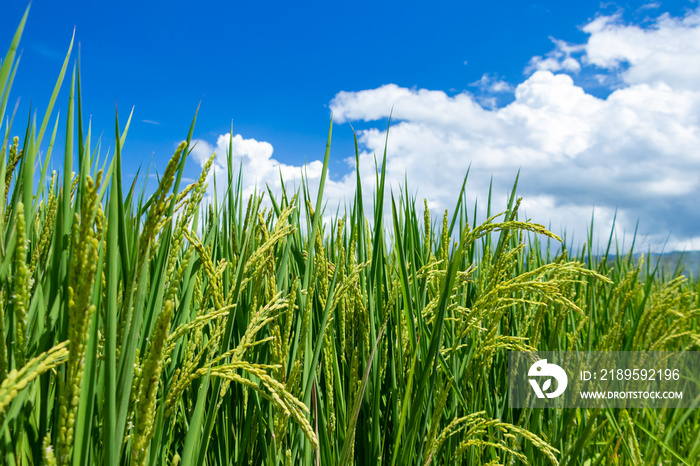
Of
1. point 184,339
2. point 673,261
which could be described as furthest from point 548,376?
point 673,261

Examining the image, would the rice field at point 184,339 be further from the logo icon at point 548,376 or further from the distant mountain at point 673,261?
the distant mountain at point 673,261

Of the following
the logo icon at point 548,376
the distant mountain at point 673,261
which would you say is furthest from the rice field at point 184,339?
the distant mountain at point 673,261

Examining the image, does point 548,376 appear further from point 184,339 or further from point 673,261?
point 673,261

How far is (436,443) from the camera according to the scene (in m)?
1.26

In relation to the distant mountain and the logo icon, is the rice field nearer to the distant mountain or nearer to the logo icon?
the logo icon

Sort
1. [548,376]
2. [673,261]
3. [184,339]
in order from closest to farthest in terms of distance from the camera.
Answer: [184,339] < [548,376] < [673,261]

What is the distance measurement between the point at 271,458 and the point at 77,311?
742mm

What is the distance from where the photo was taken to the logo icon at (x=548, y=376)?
2.04 metres

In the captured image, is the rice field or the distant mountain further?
the distant mountain

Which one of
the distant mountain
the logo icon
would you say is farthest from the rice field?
the distant mountain

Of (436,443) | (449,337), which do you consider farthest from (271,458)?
(449,337)

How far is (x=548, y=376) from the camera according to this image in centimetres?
212

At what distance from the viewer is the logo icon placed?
2.04 m

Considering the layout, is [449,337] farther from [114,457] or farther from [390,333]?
[114,457]
